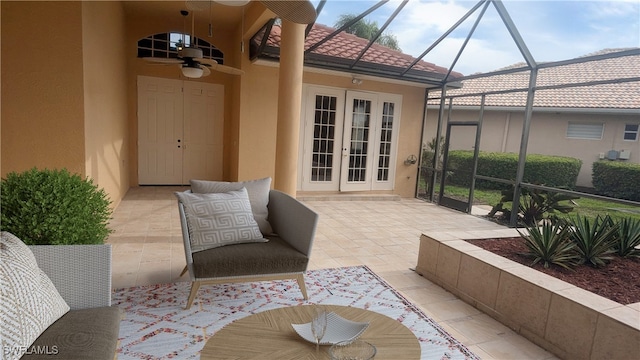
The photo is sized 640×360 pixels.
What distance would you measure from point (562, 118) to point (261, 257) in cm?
982

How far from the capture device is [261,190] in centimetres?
313

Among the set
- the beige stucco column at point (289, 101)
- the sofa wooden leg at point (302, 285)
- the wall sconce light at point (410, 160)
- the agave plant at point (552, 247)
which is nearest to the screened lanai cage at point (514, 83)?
the wall sconce light at point (410, 160)

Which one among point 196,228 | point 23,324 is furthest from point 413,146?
point 23,324

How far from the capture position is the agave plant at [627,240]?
3.11m

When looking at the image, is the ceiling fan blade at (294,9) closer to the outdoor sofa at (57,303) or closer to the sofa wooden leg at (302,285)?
the outdoor sofa at (57,303)

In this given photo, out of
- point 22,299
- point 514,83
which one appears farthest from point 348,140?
point 22,299

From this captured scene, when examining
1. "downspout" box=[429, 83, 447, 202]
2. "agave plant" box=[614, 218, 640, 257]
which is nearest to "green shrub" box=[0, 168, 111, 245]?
"agave plant" box=[614, 218, 640, 257]

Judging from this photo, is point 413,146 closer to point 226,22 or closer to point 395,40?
point 226,22

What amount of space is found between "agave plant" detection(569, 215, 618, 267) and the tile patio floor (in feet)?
2.55

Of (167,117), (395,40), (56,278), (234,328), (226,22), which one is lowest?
(234,328)

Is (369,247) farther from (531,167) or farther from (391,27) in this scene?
(531,167)

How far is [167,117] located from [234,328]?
22.2 feet

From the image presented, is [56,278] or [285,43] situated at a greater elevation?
[285,43]

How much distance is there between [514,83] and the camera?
716 centimetres
